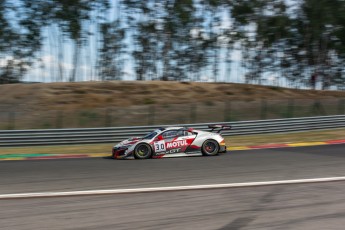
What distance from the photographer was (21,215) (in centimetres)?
675

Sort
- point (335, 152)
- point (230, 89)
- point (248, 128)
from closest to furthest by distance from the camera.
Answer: point (335, 152) → point (248, 128) → point (230, 89)

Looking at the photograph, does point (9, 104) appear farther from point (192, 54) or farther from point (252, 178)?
point (252, 178)

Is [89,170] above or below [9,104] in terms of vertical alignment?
below

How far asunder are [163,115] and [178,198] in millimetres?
18601

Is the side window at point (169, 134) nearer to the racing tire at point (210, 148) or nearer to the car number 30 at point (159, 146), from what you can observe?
the car number 30 at point (159, 146)

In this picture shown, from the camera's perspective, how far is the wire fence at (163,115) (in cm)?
2562

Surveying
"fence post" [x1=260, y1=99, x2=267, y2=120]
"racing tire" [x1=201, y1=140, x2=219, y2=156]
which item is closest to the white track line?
"racing tire" [x1=201, y1=140, x2=219, y2=156]

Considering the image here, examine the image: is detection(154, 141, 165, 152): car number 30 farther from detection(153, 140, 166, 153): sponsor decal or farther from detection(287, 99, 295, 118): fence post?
detection(287, 99, 295, 118): fence post

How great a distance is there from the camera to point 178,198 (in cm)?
791

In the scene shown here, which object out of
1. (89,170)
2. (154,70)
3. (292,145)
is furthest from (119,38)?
(89,170)

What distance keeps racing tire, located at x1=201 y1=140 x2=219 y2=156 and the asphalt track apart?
5.07 feet

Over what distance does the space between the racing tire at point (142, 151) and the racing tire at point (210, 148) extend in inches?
72.5

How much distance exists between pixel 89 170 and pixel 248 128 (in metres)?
12.3

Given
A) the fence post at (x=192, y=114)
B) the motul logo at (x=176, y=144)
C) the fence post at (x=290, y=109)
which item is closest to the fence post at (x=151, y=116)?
the fence post at (x=192, y=114)
